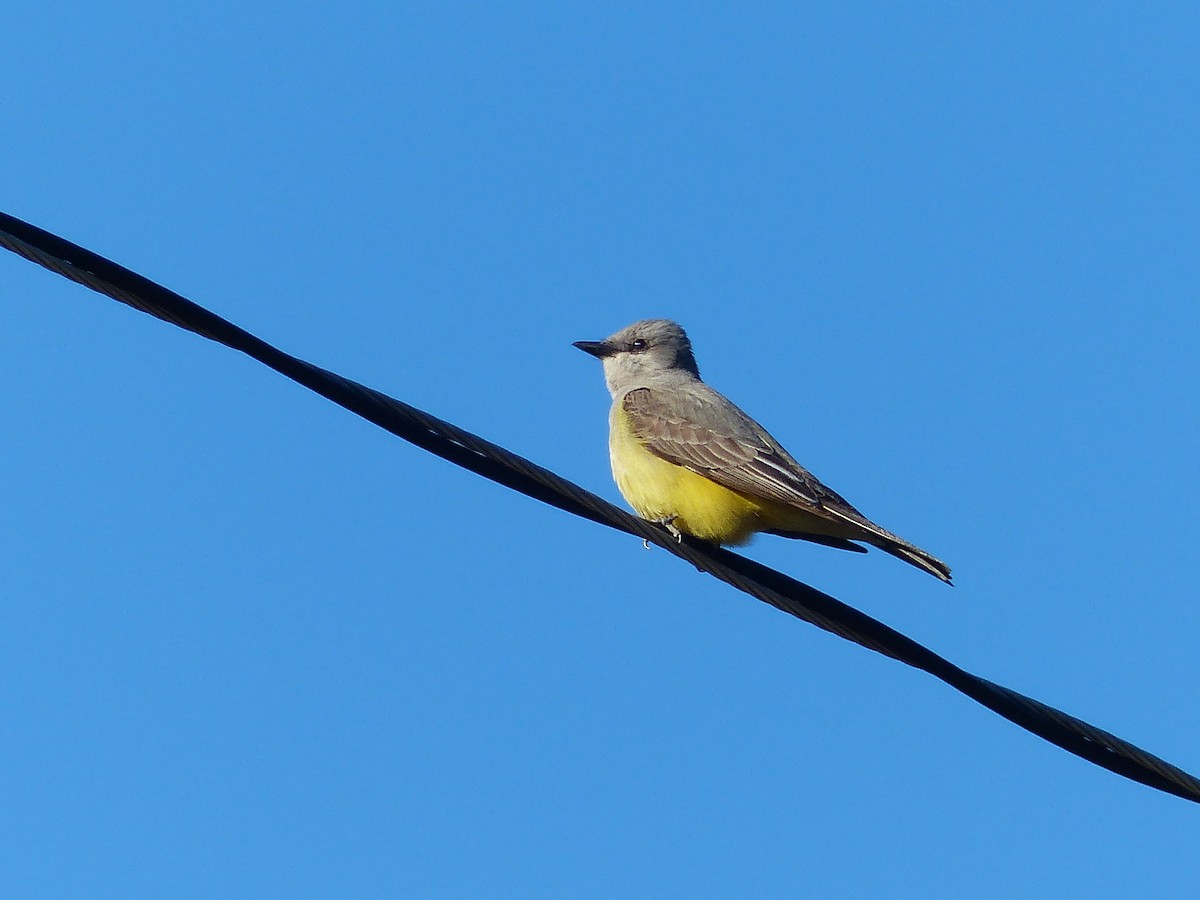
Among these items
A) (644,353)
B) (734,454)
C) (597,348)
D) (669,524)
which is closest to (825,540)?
(734,454)

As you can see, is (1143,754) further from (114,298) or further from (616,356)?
(616,356)

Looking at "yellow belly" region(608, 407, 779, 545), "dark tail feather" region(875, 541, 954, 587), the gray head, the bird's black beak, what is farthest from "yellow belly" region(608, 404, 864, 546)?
the bird's black beak

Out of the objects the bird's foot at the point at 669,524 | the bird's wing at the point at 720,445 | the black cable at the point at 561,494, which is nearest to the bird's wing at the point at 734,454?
the bird's wing at the point at 720,445

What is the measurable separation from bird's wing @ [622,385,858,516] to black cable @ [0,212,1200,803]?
1.66 meters

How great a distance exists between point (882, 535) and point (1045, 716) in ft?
6.63

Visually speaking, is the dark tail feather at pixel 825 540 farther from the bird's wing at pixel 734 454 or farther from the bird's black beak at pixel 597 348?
the bird's black beak at pixel 597 348

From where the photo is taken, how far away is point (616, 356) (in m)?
9.34

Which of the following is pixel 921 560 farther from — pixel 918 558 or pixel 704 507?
pixel 704 507

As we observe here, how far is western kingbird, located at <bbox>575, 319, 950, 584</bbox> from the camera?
21.6ft

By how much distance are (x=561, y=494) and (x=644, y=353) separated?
5.02m

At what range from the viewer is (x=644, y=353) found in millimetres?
9242

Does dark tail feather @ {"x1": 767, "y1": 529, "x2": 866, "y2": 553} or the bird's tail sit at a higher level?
dark tail feather @ {"x1": 767, "y1": 529, "x2": 866, "y2": 553}

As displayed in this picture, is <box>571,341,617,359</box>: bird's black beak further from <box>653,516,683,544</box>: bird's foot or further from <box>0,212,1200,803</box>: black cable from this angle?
<box>0,212,1200,803</box>: black cable

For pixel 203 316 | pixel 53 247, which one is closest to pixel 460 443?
pixel 203 316
